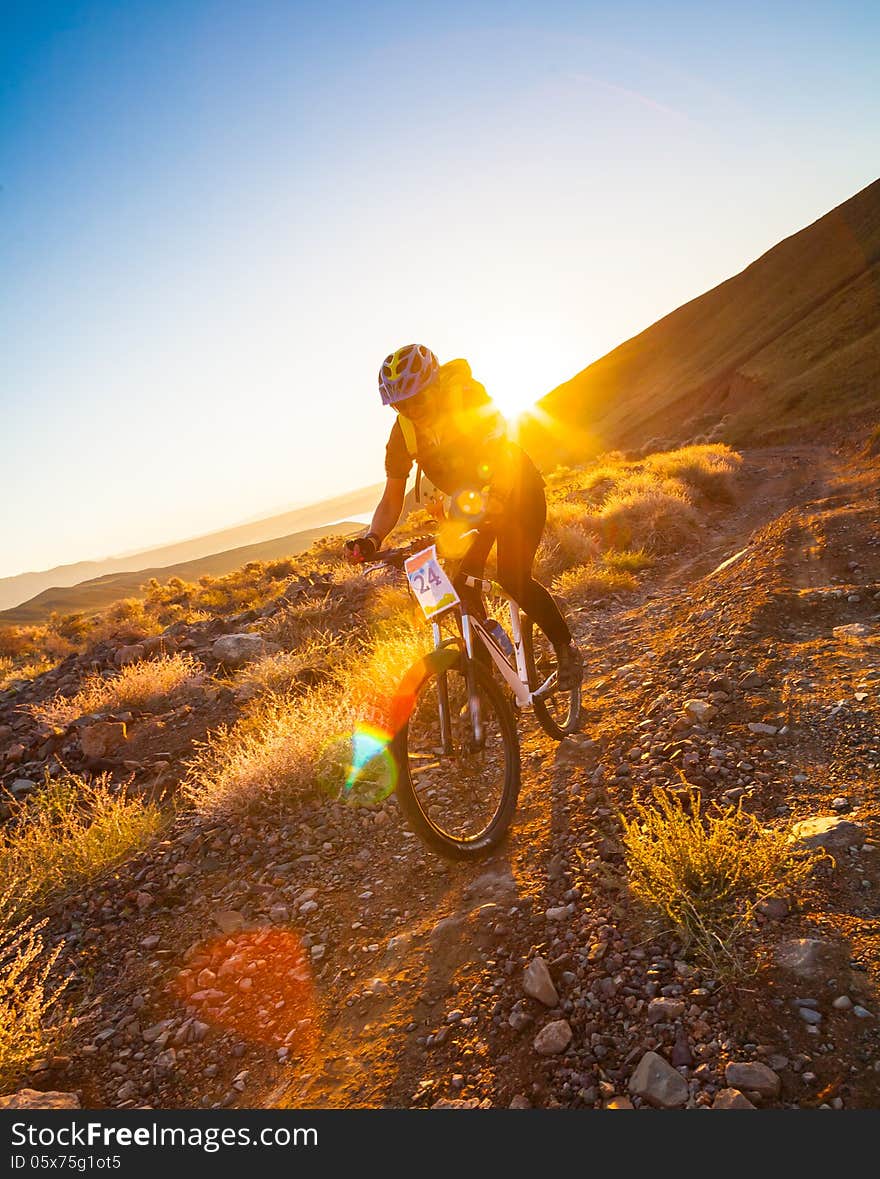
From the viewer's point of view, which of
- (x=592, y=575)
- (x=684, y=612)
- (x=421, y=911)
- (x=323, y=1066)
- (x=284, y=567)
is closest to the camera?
(x=323, y=1066)

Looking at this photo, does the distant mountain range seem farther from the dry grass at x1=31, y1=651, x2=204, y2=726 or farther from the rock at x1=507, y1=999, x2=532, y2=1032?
the rock at x1=507, y1=999, x2=532, y2=1032

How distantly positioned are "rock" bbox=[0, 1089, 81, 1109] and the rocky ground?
0.13m

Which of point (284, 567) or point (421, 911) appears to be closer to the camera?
point (421, 911)

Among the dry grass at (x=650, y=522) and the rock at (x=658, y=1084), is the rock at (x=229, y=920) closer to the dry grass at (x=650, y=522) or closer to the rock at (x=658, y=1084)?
the rock at (x=658, y=1084)

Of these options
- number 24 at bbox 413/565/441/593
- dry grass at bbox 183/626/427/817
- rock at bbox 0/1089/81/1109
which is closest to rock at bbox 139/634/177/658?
dry grass at bbox 183/626/427/817

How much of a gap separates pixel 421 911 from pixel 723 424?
48.7 meters

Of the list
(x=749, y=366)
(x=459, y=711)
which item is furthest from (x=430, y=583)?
(x=749, y=366)

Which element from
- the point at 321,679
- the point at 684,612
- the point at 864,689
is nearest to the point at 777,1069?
the point at 864,689

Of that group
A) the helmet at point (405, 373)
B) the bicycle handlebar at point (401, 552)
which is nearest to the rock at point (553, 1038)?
the bicycle handlebar at point (401, 552)

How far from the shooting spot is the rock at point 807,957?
237cm

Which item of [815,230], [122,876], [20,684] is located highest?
[815,230]

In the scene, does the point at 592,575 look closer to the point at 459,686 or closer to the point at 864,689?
the point at 864,689

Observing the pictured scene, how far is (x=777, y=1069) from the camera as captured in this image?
211cm

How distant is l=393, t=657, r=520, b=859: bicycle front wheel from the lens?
11.7 ft
